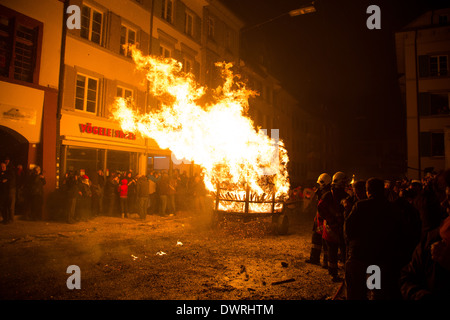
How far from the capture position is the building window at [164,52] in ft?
62.2

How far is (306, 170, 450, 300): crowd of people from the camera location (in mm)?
2502

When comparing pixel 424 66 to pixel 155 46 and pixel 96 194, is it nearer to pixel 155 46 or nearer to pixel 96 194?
pixel 155 46

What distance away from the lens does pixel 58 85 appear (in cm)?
1339

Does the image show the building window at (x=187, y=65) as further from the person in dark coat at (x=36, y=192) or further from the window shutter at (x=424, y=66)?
the window shutter at (x=424, y=66)

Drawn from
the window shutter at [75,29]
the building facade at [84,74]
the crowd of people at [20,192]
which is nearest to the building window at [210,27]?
the building facade at [84,74]

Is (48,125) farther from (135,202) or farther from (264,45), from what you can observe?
(264,45)

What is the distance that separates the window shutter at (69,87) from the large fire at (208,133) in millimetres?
2374

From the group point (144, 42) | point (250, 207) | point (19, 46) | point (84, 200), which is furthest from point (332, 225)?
point (144, 42)

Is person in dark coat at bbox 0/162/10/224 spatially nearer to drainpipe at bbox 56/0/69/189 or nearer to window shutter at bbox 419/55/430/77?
drainpipe at bbox 56/0/69/189

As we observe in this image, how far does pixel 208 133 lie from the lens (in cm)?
1385

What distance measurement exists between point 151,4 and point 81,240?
50.8 ft

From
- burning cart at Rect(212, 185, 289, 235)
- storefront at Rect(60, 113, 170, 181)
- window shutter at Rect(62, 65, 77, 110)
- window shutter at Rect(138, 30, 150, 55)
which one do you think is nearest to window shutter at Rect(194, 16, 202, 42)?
window shutter at Rect(138, 30, 150, 55)
